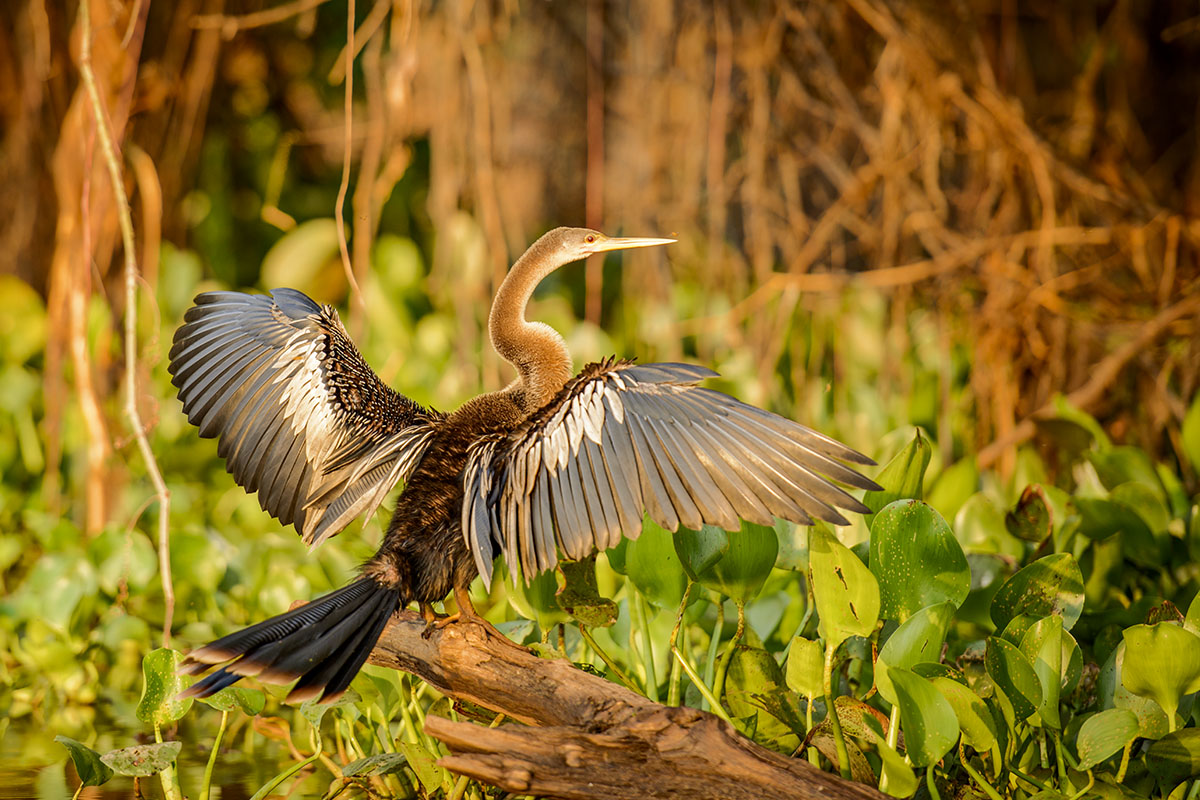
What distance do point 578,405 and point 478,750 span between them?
2.13 feet

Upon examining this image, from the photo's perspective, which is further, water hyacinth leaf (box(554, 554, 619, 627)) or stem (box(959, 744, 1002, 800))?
water hyacinth leaf (box(554, 554, 619, 627))

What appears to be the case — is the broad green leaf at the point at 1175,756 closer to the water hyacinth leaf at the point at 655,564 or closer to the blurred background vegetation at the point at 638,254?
the water hyacinth leaf at the point at 655,564

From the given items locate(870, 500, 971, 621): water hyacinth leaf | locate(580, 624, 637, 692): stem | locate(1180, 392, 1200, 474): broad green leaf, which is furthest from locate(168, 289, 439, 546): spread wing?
locate(1180, 392, 1200, 474): broad green leaf

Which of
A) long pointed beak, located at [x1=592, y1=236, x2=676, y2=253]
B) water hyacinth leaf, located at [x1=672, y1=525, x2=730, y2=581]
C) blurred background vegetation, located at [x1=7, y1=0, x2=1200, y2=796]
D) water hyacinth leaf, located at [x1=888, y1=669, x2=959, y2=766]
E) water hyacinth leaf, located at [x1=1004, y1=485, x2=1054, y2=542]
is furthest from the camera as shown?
blurred background vegetation, located at [x1=7, y1=0, x2=1200, y2=796]

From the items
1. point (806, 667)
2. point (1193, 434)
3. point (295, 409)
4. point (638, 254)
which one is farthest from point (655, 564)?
point (638, 254)

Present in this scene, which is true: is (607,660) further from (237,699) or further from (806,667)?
(237,699)

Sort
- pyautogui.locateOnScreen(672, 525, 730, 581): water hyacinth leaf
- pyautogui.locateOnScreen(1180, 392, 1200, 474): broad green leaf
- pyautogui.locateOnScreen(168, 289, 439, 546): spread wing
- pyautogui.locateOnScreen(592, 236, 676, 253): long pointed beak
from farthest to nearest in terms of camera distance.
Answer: pyautogui.locateOnScreen(1180, 392, 1200, 474): broad green leaf, pyautogui.locateOnScreen(592, 236, 676, 253): long pointed beak, pyautogui.locateOnScreen(168, 289, 439, 546): spread wing, pyautogui.locateOnScreen(672, 525, 730, 581): water hyacinth leaf

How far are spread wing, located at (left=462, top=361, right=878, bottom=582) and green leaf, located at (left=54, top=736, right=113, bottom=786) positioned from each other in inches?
33.3

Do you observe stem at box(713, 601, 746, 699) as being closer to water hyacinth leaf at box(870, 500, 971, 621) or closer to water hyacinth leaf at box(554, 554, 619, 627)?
water hyacinth leaf at box(554, 554, 619, 627)

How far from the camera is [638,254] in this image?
6719mm

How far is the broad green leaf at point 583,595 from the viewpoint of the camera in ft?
8.17

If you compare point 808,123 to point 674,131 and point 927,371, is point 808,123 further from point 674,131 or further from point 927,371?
point 927,371

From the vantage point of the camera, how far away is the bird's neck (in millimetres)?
2652

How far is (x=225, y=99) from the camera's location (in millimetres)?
8953
